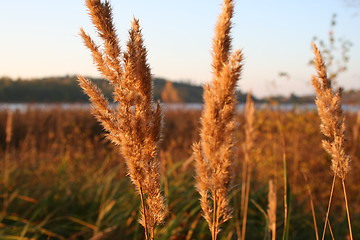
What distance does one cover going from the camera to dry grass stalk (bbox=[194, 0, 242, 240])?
112 cm

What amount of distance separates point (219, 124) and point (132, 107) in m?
0.25

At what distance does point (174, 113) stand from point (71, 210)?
488 inches

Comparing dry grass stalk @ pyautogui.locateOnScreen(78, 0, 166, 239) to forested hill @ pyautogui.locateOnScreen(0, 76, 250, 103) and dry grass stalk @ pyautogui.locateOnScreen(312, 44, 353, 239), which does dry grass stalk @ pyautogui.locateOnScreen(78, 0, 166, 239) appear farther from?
dry grass stalk @ pyautogui.locateOnScreen(312, 44, 353, 239)

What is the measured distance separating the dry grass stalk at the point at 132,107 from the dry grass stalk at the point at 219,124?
0.14m

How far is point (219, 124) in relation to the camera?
1124 millimetres

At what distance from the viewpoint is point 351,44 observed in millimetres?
9250

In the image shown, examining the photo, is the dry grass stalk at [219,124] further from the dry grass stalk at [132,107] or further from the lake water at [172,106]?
the lake water at [172,106]

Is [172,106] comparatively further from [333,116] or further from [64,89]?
[64,89]

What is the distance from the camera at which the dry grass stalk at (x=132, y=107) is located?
1.08 m

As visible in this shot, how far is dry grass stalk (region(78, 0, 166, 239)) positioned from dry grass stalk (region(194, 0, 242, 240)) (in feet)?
0.47

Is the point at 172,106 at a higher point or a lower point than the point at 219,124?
lower

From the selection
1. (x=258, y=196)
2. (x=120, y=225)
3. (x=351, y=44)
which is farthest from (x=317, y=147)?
(x=120, y=225)

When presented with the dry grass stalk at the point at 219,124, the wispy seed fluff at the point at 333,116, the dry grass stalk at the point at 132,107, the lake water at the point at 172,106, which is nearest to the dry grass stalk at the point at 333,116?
the wispy seed fluff at the point at 333,116

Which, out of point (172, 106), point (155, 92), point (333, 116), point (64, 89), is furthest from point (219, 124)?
point (64, 89)
